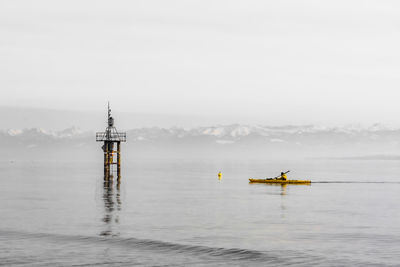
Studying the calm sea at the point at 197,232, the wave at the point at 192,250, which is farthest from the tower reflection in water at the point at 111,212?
the wave at the point at 192,250

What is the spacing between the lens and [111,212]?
67.9 meters

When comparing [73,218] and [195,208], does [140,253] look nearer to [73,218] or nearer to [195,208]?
[73,218]

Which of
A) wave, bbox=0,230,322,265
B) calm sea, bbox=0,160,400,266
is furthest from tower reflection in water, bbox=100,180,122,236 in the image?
wave, bbox=0,230,322,265

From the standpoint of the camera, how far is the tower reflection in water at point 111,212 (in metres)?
51.2

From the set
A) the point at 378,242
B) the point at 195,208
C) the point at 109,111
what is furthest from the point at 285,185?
the point at 378,242

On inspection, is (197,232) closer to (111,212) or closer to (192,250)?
(192,250)

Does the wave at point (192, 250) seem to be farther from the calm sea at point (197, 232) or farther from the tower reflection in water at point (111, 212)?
the tower reflection in water at point (111, 212)

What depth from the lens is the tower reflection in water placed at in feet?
168

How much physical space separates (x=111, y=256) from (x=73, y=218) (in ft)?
77.1

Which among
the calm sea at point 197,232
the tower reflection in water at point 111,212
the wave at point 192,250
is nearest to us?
the calm sea at point 197,232

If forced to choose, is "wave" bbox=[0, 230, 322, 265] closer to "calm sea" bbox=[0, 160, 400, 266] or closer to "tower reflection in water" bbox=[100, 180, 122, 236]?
"calm sea" bbox=[0, 160, 400, 266]

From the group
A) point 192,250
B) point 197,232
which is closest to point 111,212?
point 197,232

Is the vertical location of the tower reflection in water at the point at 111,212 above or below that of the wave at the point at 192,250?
above

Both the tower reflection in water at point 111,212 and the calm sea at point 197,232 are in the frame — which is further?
the tower reflection in water at point 111,212
